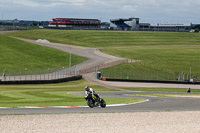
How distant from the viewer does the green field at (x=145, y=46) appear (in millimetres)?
98875

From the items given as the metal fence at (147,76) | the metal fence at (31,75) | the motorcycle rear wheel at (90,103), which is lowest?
the metal fence at (147,76)

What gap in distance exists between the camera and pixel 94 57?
113250 millimetres

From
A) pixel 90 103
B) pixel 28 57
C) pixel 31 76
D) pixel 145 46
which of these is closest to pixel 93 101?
pixel 90 103

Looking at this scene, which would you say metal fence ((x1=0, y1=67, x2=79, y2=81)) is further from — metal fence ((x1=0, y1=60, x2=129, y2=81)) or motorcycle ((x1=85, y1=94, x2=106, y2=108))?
motorcycle ((x1=85, y1=94, x2=106, y2=108))

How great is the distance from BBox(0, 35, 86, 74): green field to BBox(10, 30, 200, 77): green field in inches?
560

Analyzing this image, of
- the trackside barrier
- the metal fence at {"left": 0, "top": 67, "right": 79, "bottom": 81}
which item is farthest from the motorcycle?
the metal fence at {"left": 0, "top": 67, "right": 79, "bottom": 81}

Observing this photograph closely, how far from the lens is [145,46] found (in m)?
155

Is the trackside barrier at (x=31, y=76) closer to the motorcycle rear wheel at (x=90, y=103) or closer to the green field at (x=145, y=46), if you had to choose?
the green field at (x=145, y=46)

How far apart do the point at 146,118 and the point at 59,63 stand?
73512 mm

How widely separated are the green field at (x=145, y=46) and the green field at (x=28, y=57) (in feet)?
46.7

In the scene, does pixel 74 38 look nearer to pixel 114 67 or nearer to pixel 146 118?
pixel 114 67

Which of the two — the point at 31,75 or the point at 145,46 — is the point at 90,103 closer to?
the point at 31,75

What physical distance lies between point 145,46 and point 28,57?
6214 centimetres

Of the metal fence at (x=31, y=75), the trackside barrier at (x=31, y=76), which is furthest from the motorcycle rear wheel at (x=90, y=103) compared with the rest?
the metal fence at (x=31, y=75)
